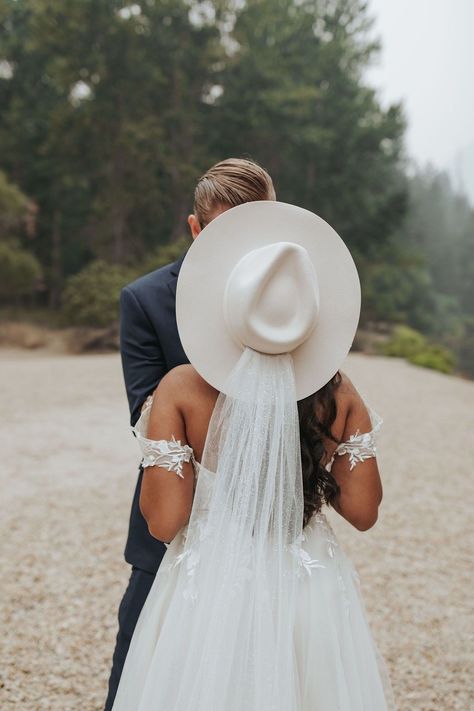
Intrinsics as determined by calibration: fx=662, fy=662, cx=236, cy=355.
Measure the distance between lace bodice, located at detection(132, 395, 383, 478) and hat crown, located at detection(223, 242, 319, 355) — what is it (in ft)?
0.87

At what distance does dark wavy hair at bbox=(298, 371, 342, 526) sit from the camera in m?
1.37

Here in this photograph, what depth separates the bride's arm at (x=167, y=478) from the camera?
4.29 ft

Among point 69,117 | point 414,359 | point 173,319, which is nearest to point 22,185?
point 69,117

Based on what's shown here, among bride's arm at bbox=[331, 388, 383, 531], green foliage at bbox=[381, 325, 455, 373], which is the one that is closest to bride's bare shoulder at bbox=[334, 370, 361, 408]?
bride's arm at bbox=[331, 388, 383, 531]

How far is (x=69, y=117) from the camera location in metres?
22.7

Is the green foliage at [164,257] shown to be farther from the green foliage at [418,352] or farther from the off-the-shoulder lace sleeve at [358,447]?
the off-the-shoulder lace sleeve at [358,447]

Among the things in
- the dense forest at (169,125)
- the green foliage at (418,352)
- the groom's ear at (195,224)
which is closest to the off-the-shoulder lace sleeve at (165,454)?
the groom's ear at (195,224)

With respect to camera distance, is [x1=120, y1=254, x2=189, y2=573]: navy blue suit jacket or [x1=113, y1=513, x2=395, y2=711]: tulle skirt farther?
[x1=120, y1=254, x2=189, y2=573]: navy blue suit jacket

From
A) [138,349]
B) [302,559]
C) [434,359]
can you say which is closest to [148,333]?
[138,349]

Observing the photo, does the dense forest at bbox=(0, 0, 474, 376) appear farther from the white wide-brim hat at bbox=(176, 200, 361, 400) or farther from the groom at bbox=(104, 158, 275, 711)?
the white wide-brim hat at bbox=(176, 200, 361, 400)

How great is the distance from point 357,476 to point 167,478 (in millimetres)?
401

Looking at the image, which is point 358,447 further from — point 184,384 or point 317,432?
point 184,384

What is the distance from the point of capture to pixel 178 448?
1314 millimetres

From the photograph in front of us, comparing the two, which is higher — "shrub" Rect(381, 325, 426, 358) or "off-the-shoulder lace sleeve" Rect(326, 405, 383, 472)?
"shrub" Rect(381, 325, 426, 358)
